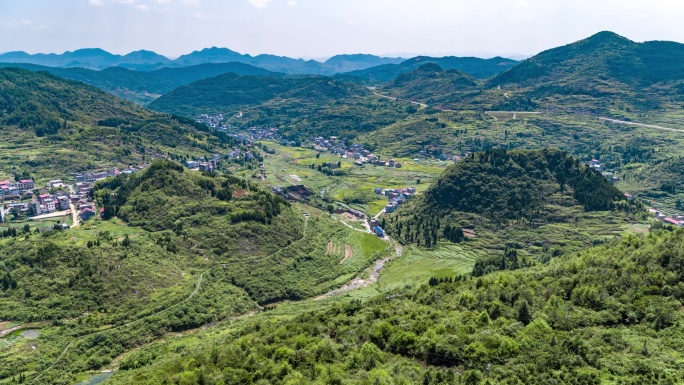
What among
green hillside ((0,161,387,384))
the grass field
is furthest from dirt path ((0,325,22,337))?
the grass field

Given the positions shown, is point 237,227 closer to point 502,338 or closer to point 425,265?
point 425,265

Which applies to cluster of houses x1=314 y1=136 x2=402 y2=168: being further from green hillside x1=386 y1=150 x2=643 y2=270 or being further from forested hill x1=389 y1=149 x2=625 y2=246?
green hillside x1=386 y1=150 x2=643 y2=270

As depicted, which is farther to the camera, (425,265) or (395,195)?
(395,195)

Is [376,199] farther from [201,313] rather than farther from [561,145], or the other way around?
[561,145]

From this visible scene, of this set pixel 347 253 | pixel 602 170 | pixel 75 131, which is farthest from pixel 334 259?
pixel 75 131

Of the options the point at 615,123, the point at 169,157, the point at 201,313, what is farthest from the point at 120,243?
the point at 615,123
